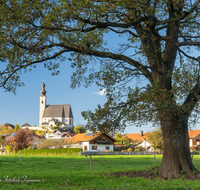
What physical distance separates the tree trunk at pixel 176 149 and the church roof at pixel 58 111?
144m

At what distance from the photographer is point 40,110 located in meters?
165

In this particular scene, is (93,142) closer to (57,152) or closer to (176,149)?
(57,152)

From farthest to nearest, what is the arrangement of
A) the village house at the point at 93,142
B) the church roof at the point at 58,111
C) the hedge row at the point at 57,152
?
the church roof at the point at 58,111, the village house at the point at 93,142, the hedge row at the point at 57,152

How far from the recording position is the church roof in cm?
15288

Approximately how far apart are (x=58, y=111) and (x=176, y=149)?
14623 cm

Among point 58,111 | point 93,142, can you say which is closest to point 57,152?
point 93,142

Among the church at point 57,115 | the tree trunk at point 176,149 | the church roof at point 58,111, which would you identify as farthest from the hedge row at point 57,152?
the church roof at point 58,111

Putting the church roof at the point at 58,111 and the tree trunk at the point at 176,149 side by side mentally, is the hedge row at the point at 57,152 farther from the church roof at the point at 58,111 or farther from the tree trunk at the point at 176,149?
the church roof at the point at 58,111

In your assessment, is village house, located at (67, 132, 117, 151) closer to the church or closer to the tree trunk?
the tree trunk

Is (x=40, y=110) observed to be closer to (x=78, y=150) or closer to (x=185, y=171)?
(x=78, y=150)

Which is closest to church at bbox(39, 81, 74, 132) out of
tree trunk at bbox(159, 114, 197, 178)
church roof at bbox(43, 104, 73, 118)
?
church roof at bbox(43, 104, 73, 118)

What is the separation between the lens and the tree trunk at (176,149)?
1106 cm

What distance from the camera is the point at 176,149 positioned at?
1115cm

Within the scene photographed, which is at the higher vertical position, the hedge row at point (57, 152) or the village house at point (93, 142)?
the village house at point (93, 142)
